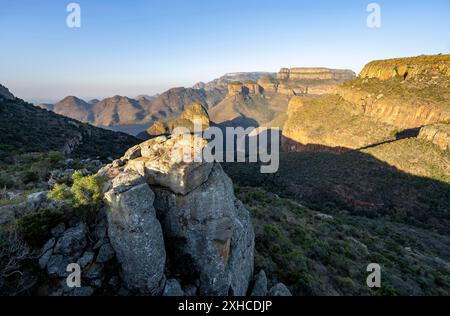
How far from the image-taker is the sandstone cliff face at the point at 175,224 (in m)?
8.24

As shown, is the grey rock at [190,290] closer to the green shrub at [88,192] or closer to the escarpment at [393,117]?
the green shrub at [88,192]

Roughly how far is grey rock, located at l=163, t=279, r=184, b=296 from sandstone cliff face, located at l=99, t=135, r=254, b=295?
0.43ft

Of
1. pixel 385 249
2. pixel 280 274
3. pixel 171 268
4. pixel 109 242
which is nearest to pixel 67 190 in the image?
pixel 109 242

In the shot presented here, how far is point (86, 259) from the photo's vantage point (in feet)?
27.1

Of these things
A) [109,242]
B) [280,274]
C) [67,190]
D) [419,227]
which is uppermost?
[67,190]

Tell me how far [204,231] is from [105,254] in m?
3.53

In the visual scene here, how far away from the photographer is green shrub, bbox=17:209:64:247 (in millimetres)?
8219

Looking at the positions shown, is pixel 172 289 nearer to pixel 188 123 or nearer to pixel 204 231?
pixel 204 231

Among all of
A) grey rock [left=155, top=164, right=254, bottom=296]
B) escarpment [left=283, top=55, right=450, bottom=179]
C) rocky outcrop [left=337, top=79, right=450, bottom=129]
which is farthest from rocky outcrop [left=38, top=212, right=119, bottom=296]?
rocky outcrop [left=337, top=79, right=450, bottom=129]

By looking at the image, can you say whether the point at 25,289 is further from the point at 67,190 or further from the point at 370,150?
the point at 370,150

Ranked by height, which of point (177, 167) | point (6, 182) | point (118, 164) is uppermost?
point (177, 167)

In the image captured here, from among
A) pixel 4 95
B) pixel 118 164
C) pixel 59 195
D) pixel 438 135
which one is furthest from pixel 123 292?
pixel 4 95
